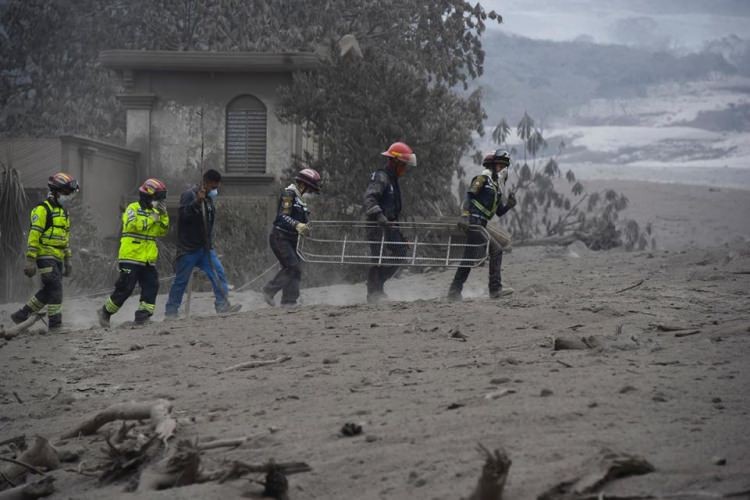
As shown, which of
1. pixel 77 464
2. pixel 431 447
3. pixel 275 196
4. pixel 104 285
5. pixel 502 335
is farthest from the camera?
pixel 275 196

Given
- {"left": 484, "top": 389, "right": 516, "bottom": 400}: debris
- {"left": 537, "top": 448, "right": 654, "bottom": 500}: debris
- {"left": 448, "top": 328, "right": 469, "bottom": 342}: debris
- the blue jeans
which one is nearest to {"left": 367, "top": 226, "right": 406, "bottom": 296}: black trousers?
the blue jeans

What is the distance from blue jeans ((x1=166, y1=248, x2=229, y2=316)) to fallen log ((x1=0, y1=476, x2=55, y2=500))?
701 centimetres

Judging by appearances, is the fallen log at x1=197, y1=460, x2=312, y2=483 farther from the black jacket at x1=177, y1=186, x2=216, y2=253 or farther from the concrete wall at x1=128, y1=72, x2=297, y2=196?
the concrete wall at x1=128, y1=72, x2=297, y2=196

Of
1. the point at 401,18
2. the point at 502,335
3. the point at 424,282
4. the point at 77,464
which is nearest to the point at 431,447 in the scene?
the point at 77,464

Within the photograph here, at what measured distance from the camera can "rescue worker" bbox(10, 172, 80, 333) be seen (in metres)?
12.5

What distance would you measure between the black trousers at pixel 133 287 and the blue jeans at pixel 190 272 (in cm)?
38

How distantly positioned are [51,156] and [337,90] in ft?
19.8

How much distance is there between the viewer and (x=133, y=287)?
12.9m

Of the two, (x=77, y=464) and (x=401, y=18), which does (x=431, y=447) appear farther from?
(x=401, y=18)

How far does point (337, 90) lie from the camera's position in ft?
66.9

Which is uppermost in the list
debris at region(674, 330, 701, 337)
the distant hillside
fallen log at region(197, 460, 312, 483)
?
the distant hillside

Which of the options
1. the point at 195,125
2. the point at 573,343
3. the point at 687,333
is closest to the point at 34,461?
the point at 573,343

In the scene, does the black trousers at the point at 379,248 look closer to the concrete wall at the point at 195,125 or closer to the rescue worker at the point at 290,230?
the rescue worker at the point at 290,230

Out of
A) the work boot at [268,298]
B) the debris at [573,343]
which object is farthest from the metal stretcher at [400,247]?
the debris at [573,343]
